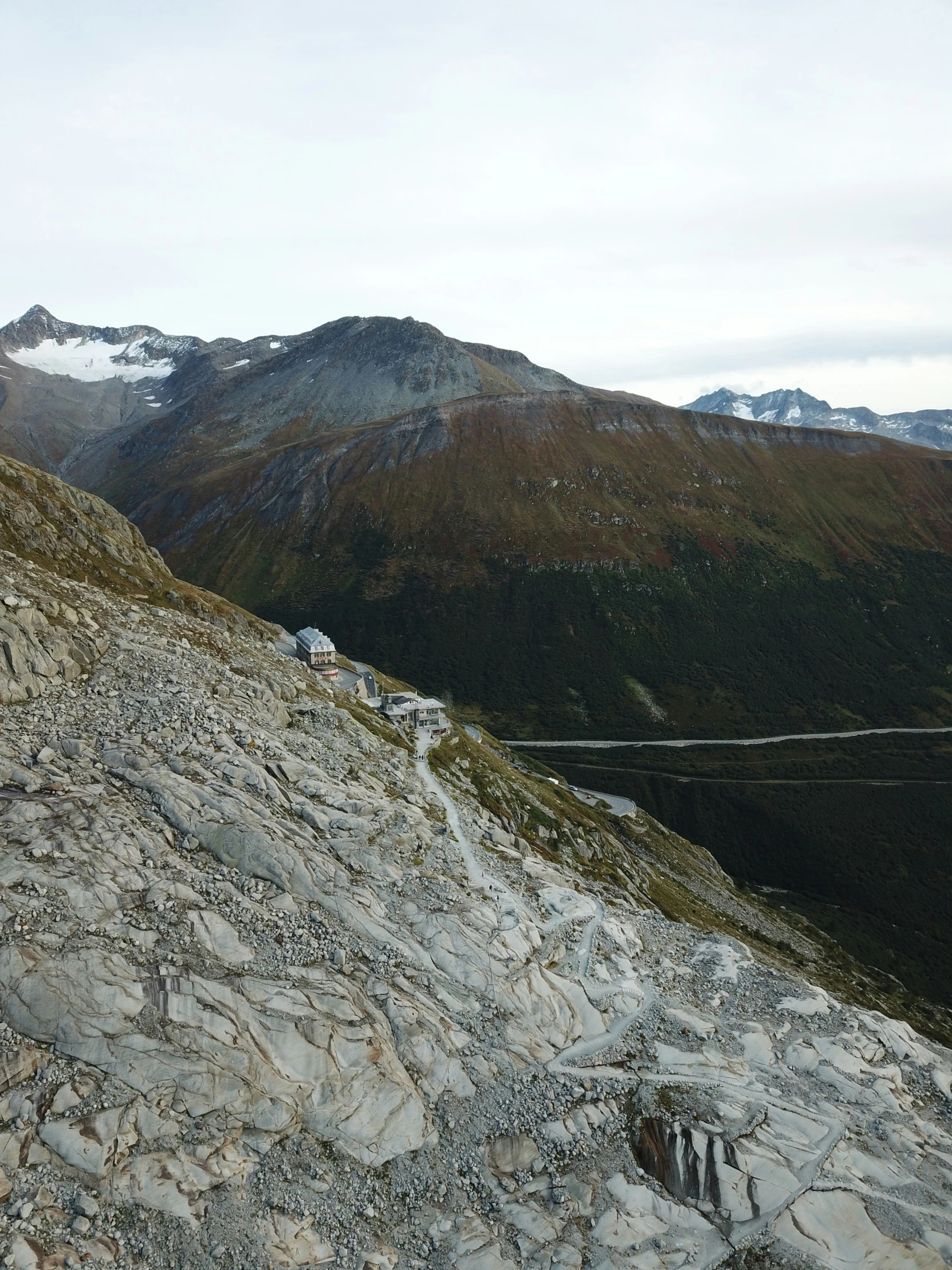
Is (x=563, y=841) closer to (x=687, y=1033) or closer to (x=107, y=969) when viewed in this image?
(x=687, y=1033)

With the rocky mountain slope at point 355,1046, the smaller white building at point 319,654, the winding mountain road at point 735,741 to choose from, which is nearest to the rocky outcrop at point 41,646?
the rocky mountain slope at point 355,1046

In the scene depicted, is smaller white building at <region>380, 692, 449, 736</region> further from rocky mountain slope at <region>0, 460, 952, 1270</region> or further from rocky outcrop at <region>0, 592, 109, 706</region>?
rocky outcrop at <region>0, 592, 109, 706</region>

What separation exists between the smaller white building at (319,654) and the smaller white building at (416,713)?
8.13 m

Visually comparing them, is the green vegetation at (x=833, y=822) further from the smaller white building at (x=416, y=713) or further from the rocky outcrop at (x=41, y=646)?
the rocky outcrop at (x=41, y=646)

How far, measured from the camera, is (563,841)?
7500 cm

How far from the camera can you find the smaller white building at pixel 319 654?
92375 mm

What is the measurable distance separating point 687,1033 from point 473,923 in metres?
12.9

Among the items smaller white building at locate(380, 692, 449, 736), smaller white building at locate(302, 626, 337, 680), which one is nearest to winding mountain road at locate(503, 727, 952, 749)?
smaller white building at locate(302, 626, 337, 680)

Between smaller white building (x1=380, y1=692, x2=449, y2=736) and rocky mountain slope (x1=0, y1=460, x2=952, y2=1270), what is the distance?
32.3 metres

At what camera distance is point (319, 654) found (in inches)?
3716

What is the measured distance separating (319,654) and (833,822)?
363 feet

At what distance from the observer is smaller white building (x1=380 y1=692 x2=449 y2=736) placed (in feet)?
284

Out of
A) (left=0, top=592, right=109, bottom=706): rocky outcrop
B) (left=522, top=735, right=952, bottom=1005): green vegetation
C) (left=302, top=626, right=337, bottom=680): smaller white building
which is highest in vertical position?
(left=0, top=592, right=109, bottom=706): rocky outcrop

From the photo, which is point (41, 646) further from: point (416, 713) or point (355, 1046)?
point (416, 713)
